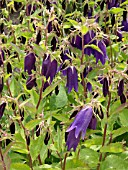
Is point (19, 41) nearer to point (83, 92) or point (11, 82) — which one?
point (11, 82)

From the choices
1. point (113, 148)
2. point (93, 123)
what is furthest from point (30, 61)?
point (113, 148)

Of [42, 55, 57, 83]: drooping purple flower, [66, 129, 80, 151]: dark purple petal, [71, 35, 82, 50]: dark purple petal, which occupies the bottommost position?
[66, 129, 80, 151]: dark purple petal

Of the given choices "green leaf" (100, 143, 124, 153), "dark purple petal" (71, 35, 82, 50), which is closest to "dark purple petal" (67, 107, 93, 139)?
"green leaf" (100, 143, 124, 153)

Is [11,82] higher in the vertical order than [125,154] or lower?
higher

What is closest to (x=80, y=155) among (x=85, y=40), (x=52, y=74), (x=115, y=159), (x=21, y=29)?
(x=115, y=159)

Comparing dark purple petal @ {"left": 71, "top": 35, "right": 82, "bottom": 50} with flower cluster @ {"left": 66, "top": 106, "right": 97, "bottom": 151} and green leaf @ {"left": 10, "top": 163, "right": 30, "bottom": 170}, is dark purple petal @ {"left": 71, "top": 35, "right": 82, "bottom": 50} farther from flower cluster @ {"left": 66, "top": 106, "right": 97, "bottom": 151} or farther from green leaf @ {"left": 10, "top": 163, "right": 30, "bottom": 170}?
green leaf @ {"left": 10, "top": 163, "right": 30, "bottom": 170}

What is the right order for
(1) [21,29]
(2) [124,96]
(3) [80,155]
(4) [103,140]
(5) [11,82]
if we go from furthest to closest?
(1) [21,29] → (5) [11,82] → (3) [80,155] → (4) [103,140] → (2) [124,96]
